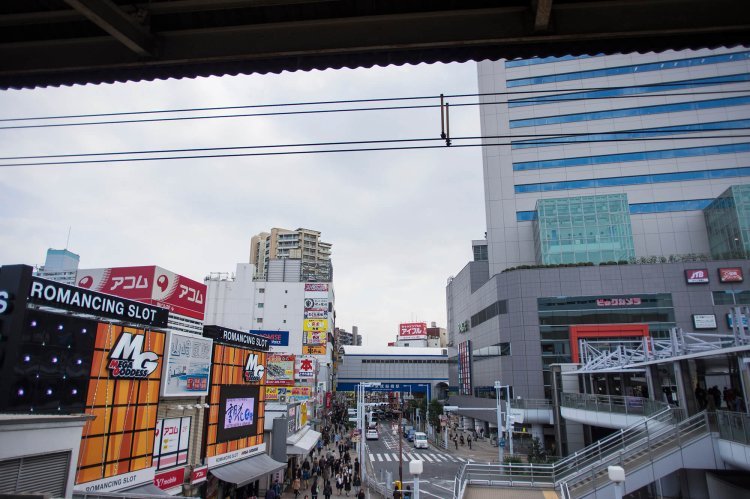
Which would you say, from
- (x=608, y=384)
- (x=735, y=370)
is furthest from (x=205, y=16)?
(x=608, y=384)

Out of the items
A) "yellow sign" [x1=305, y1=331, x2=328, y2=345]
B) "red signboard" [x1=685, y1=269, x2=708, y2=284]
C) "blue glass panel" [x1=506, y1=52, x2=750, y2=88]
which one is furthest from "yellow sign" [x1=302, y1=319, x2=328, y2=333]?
"red signboard" [x1=685, y1=269, x2=708, y2=284]

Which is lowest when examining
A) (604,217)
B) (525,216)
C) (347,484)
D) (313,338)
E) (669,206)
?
(347,484)

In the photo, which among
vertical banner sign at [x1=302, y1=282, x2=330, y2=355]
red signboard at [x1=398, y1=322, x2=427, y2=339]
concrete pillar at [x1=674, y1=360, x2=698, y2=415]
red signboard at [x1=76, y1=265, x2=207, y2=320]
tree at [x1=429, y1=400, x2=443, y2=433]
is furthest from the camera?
red signboard at [x1=398, y1=322, x2=427, y2=339]

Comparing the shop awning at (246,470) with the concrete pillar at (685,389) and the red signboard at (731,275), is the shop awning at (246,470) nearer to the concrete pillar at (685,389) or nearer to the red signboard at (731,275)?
the concrete pillar at (685,389)

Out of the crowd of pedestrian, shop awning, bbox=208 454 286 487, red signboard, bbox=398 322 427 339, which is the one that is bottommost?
the crowd of pedestrian

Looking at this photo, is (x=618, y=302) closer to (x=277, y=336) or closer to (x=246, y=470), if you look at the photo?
(x=246, y=470)

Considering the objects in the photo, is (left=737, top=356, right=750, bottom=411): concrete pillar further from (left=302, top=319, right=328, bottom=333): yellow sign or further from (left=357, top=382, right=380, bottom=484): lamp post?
(left=302, top=319, right=328, bottom=333): yellow sign

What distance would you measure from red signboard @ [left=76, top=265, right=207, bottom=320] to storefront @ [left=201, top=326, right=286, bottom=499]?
3879mm

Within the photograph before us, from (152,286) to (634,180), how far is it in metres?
58.3

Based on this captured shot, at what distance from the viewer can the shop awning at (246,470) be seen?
21222mm

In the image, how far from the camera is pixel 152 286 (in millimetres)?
25031

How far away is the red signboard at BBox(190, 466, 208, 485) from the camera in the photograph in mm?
19950

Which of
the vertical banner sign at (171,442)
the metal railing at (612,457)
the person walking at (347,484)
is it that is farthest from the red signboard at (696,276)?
the vertical banner sign at (171,442)

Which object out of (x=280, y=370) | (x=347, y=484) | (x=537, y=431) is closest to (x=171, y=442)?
(x=347, y=484)
